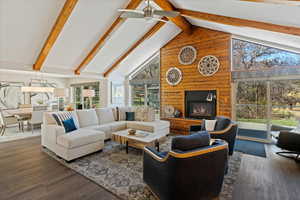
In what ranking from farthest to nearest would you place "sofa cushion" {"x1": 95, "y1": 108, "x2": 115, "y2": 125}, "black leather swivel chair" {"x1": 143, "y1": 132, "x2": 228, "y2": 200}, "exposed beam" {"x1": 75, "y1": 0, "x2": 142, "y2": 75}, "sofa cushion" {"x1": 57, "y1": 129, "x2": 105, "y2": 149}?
"sofa cushion" {"x1": 95, "y1": 108, "x2": 115, "y2": 125}
"exposed beam" {"x1": 75, "y1": 0, "x2": 142, "y2": 75}
"sofa cushion" {"x1": 57, "y1": 129, "x2": 105, "y2": 149}
"black leather swivel chair" {"x1": 143, "y1": 132, "x2": 228, "y2": 200}

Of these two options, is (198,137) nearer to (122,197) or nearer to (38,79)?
(122,197)

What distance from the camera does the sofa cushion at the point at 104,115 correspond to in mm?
4953

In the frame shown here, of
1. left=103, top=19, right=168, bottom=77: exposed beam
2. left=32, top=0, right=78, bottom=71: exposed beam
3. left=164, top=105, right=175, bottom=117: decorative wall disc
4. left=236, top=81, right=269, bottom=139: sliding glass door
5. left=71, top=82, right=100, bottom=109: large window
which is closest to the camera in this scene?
left=32, top=0, right=78, bottom=71: exposed beam

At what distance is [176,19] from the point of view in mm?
4750

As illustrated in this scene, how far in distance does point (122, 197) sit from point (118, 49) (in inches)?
200

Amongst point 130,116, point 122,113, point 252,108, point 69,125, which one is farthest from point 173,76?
point 69,125

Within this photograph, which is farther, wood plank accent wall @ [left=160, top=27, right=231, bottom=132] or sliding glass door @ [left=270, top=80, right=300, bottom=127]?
wood plank accent wall @ [left=160, top=27, right=231, bottom=132]

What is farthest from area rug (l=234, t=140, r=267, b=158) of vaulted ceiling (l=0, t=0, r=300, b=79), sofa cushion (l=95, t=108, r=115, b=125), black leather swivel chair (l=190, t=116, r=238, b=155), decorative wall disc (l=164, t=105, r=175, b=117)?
sofa cushion (l=95, t=108, r=115, b=125)

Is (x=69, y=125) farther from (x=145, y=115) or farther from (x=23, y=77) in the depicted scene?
(x=23, y=77)

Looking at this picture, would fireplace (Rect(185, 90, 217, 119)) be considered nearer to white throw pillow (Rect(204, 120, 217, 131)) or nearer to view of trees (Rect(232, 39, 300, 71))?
view of trees (Rect(232, 39, 300, 71))

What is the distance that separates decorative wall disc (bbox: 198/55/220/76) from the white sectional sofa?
2414mm

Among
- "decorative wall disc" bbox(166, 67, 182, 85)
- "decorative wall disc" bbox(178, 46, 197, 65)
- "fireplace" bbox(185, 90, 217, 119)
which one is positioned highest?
"decorative wall disc" bbox(178, 46, 197, 65)

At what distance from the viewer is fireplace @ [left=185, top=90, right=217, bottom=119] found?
5262 millimetres

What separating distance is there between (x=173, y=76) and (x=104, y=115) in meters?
3.16
